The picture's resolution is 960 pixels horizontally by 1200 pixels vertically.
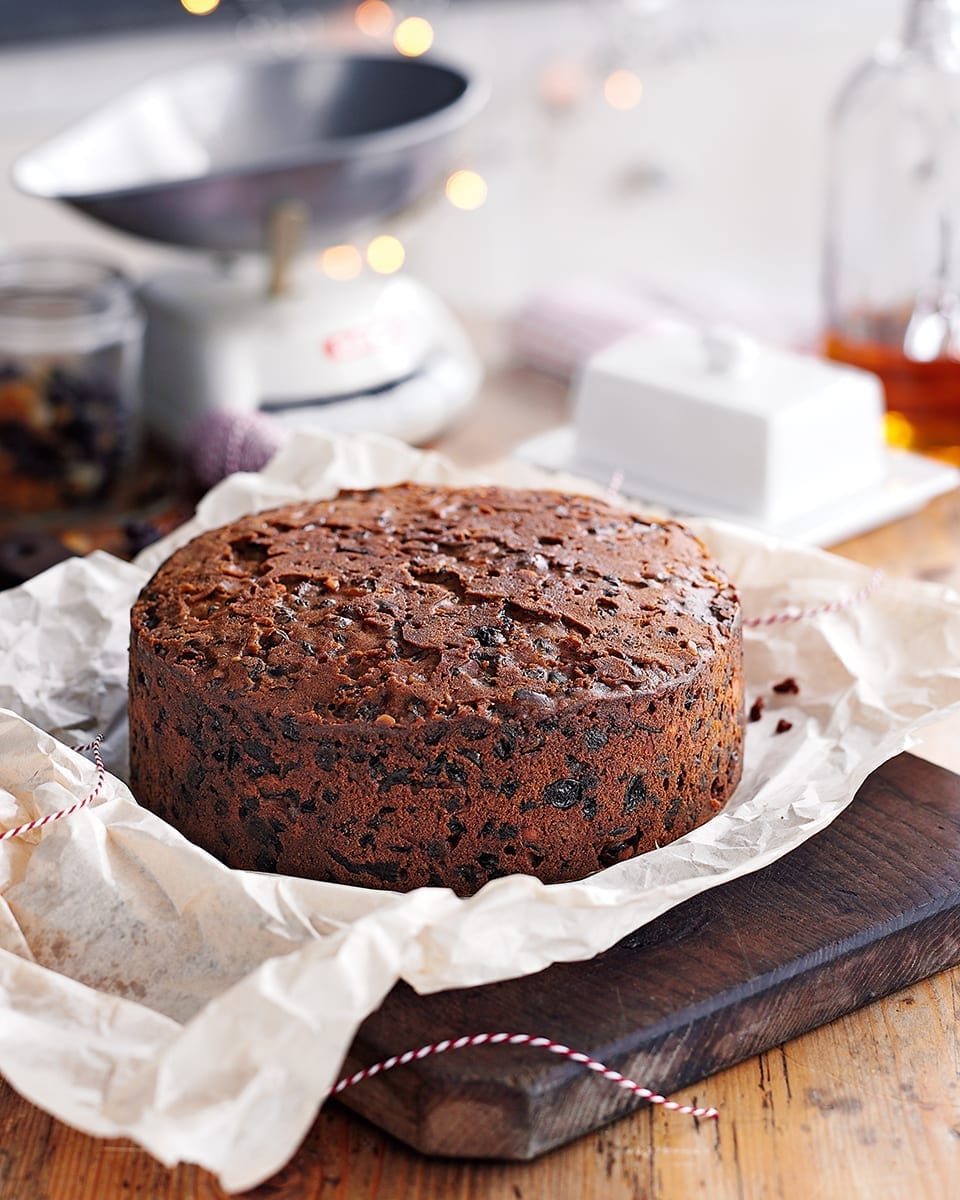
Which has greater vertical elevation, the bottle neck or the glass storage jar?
the bottle neck

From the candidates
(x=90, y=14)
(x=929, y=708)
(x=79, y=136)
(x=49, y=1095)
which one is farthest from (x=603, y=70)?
(x=49, y=1095)

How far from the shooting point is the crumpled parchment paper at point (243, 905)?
76cm

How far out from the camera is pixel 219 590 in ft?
3.41

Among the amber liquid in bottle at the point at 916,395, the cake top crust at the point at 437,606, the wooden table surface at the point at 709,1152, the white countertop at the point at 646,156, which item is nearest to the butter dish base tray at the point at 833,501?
the amber liquid in bottle at the point at 916,395

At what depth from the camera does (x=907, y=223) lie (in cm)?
177

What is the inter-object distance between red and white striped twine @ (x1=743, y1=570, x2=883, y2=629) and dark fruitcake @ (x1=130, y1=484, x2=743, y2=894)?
0.16m

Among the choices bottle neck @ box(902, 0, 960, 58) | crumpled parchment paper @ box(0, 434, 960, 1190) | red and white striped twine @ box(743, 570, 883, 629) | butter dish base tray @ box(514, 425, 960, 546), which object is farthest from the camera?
bottle neck @ box(902, 0, 960, 58)

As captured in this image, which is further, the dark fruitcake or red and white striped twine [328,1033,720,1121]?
the dark fruitcake

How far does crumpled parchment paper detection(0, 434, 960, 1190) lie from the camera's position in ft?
2.48

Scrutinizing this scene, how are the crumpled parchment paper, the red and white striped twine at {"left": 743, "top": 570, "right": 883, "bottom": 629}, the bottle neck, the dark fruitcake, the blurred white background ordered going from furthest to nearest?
the blurred white background → the bottle neck → the red and white striped twine at {"left": 743, "top": 570, "right": 883, "bottom": 629} → the dark fruitcake → the crumpled parchment paper

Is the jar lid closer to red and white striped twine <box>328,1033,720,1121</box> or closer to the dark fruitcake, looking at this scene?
the dark fruitcake

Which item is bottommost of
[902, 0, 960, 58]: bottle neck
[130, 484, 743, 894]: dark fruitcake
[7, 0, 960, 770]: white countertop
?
[7, 0, 960, 770]: white countertop

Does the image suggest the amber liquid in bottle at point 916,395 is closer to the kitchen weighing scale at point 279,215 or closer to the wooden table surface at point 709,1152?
the kitchen weighing scale at point 279,215

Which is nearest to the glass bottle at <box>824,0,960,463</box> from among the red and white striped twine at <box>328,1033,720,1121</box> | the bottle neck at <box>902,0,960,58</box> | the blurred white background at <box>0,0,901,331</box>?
the bottle neck at <box>902,0,960,58</box>
